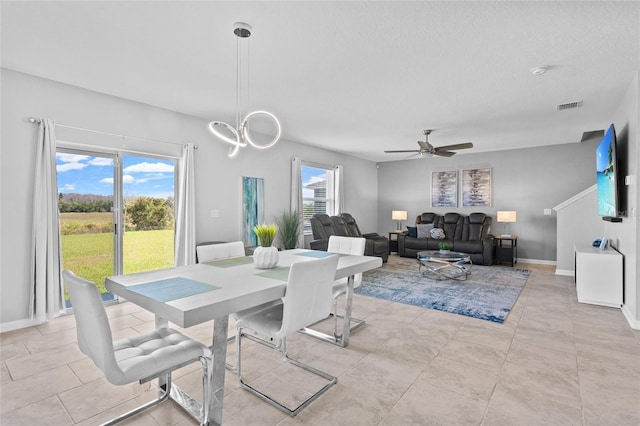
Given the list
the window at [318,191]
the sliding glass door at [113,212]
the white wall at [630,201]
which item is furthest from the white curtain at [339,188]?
the white wall at [630,201]

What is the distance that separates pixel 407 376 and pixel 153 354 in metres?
1.70

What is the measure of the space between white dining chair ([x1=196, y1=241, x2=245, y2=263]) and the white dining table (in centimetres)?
39

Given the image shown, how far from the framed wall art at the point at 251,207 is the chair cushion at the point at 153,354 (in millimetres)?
3385

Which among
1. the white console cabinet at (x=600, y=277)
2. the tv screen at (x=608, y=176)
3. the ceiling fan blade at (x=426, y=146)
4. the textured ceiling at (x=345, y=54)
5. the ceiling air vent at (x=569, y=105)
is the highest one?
the ceiling air vent at (x=569, y=105)

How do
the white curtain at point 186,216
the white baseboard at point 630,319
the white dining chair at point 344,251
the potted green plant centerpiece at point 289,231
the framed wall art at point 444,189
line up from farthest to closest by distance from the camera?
the framed wall art at point 444,189 → the potted green plant centerpiece at point 289,231 → the white curtain at point 186,216 → the white baseboard at point 630,319 → the white dining chair at point 344,251

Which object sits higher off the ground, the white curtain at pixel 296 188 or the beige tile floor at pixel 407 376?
the white curtain at pixel 296 188

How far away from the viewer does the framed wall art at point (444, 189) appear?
7.86m

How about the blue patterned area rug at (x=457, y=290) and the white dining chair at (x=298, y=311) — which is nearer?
the white dining chair at (x=298, y=311)

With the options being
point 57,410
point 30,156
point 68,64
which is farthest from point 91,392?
point 68,64

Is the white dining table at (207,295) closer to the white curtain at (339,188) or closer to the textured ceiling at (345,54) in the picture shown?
the textured ceiling at (345,54)

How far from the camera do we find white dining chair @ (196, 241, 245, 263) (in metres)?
2.85

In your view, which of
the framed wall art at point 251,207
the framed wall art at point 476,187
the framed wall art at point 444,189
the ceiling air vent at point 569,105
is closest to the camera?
the ceiling air vent at point 569,105

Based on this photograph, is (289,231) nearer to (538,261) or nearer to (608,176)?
(608,176)

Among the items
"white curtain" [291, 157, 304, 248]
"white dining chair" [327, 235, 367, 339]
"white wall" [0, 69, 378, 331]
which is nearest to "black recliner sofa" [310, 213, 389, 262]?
"white curtain" [291, 157, 304, 248]
